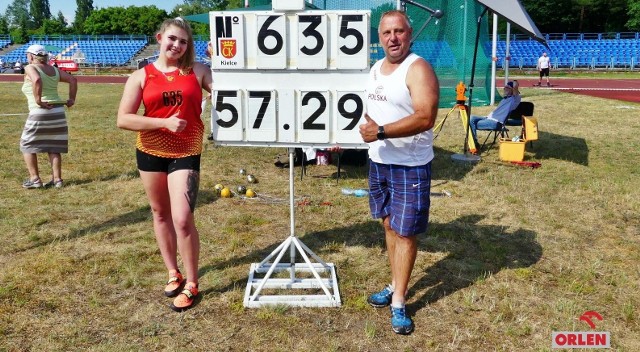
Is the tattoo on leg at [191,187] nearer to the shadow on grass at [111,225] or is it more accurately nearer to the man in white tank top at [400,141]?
the man in white tank top at [400,141]

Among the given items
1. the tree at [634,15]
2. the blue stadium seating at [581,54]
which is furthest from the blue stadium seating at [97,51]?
the tree at [634,15]

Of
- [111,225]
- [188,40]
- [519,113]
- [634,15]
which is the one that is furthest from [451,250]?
[634,15]

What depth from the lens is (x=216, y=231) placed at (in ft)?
16.6

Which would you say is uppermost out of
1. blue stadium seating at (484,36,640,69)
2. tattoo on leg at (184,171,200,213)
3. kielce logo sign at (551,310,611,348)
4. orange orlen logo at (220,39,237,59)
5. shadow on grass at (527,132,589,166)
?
blue stadium seating at (484,36,640,69)

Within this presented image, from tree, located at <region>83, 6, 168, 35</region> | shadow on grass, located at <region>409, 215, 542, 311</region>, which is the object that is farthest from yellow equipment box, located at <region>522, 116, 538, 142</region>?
tree, located at <region>83, 6, 168, 35</region>

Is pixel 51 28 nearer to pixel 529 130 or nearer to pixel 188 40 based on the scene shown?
pixel 529 130

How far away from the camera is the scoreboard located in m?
3.36

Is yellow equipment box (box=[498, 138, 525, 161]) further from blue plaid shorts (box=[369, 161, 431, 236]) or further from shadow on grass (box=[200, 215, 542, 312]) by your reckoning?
blue plaid shorts (box=[369, 161, 431, 236])

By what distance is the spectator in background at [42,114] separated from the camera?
20.1ft

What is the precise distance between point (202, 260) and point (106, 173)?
368 cm

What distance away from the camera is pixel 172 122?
10.3 feet

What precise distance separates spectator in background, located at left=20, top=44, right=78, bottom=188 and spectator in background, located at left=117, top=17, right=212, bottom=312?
353 centimetres

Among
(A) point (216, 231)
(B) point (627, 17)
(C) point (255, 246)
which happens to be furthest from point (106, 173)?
(B) point (627, 17)

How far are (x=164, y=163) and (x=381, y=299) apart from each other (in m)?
1.72
